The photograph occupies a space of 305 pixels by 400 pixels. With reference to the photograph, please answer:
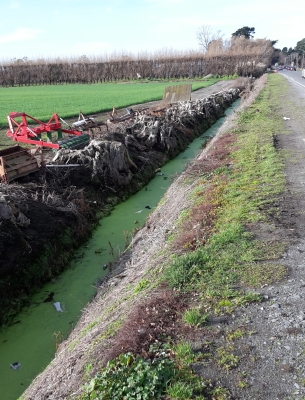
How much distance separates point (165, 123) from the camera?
1844 centimetres

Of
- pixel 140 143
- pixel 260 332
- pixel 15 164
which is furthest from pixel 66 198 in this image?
pixel 260 332

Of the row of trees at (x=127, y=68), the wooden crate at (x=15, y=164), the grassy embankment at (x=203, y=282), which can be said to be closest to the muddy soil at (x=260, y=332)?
the grassy embankment at (x=203, y=282)

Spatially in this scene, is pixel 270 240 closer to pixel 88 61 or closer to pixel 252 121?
pixel 252 121

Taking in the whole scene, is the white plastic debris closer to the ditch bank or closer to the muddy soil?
the ditch bank

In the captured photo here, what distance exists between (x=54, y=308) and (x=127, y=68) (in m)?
60.6

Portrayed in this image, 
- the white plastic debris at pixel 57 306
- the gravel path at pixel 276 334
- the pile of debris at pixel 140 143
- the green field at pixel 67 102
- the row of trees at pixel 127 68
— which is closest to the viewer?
the gravel path at pixel 276 334

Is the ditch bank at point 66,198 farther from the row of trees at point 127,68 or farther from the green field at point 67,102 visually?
the row of trees at point 127,68

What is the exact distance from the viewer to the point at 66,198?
10.9 m

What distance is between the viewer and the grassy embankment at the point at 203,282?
409 centimetres

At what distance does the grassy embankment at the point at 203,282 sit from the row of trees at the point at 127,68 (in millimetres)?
54680

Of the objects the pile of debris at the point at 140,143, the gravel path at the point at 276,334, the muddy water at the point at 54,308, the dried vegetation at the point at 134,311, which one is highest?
the pile of debris at the point at 140,143

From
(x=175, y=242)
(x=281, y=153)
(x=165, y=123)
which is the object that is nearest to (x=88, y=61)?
(x=165, y=123)

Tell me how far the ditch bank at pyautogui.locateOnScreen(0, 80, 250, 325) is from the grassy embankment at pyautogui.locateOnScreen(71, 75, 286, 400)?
2654mm

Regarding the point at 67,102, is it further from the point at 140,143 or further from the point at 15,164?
the point at 15,164
